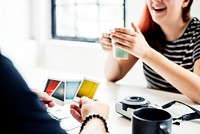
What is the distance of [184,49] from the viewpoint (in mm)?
1677

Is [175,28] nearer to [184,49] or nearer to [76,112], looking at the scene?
[184,49]

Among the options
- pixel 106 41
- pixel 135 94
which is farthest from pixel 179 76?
pixel 106 41

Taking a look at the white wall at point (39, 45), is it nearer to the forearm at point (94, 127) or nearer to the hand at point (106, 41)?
the hand at point (106, 41)

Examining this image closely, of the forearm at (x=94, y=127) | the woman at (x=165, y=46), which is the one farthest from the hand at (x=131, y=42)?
the forearm at (x=94, y=127)

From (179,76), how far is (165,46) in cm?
41

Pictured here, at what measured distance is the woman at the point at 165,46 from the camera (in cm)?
139

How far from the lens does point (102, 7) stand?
2844 millimetres

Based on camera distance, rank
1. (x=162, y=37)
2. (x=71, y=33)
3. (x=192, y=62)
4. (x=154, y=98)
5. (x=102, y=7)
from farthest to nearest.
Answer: (x=71, y=33) → (x=102, y=7) → (x=162, y=37) → (x=192, y=62) → (x=154, y=98)

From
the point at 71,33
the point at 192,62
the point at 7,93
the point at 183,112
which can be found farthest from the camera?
the point at 71,33

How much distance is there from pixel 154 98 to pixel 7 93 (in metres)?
0.97

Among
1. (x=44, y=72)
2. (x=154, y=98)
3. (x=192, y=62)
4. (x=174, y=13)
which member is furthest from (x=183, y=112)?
(x=44, y=72)

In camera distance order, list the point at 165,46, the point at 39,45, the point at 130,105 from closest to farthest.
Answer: the point at 130,105
the point at 165,46
the point at 39,45

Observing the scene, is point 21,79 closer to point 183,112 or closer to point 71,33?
point 183,112

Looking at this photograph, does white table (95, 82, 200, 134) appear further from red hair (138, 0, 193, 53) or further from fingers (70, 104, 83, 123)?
A: red hair (138, 0, 193, 53)
